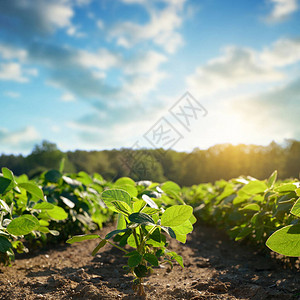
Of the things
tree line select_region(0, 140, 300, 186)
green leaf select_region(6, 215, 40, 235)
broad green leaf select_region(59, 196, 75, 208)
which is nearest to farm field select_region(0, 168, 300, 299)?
green leaf select_region(6, 215, 40, 235)

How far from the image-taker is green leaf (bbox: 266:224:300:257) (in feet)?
4.05

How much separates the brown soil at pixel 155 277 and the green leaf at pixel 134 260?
38cm

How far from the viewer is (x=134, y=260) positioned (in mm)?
1359

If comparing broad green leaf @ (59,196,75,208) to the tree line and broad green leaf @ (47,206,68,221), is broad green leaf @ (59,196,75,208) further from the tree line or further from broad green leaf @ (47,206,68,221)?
the tree line

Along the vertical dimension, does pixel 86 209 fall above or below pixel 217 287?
above

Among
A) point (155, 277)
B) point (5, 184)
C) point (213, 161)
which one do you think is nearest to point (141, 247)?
point (155, 277)

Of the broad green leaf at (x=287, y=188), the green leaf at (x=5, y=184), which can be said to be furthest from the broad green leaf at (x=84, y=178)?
the broad green leaf at (x=287, y=188)

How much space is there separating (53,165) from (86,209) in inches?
459

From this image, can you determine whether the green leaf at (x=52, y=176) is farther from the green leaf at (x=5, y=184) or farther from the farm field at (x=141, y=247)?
the green leaf at (x=5, y=184)

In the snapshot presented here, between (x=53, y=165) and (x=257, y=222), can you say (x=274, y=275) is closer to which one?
(x=257, y=222)

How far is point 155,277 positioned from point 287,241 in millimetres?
1338

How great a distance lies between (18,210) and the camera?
2467 mm

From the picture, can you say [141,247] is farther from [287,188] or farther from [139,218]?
[287,188]

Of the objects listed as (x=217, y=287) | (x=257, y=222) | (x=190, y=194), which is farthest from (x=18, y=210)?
(x=190, y=194)
